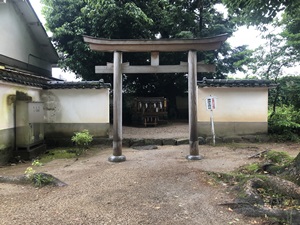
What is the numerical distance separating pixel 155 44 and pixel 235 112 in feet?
18.4

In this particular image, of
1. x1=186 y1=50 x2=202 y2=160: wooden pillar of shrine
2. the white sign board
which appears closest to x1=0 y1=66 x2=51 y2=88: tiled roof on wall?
x1=186 y1=50 x2=202 y2=160: wooden pillar of shrine

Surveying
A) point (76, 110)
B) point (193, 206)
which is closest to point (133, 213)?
point (193, 206)

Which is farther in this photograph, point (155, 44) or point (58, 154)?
point (58, 154)

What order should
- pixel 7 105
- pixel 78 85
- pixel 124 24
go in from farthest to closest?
pixel 124 24, pixel 78 85, pixel 7 105

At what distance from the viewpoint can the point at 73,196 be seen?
5.11 m

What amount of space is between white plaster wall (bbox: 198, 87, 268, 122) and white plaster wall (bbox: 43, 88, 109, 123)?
15.0 ft

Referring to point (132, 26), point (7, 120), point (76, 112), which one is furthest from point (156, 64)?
point (132, 26)

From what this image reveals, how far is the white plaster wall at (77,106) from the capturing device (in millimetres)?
11586

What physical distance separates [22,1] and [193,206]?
12.6 metres

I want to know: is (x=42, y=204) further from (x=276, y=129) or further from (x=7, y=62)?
(x=276, y=129)

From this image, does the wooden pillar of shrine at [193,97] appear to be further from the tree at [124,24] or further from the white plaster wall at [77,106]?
the tree at [124,24]

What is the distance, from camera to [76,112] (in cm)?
1160

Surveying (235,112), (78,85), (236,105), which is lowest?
(235,112)

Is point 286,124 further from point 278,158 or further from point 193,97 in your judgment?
point 193,97
